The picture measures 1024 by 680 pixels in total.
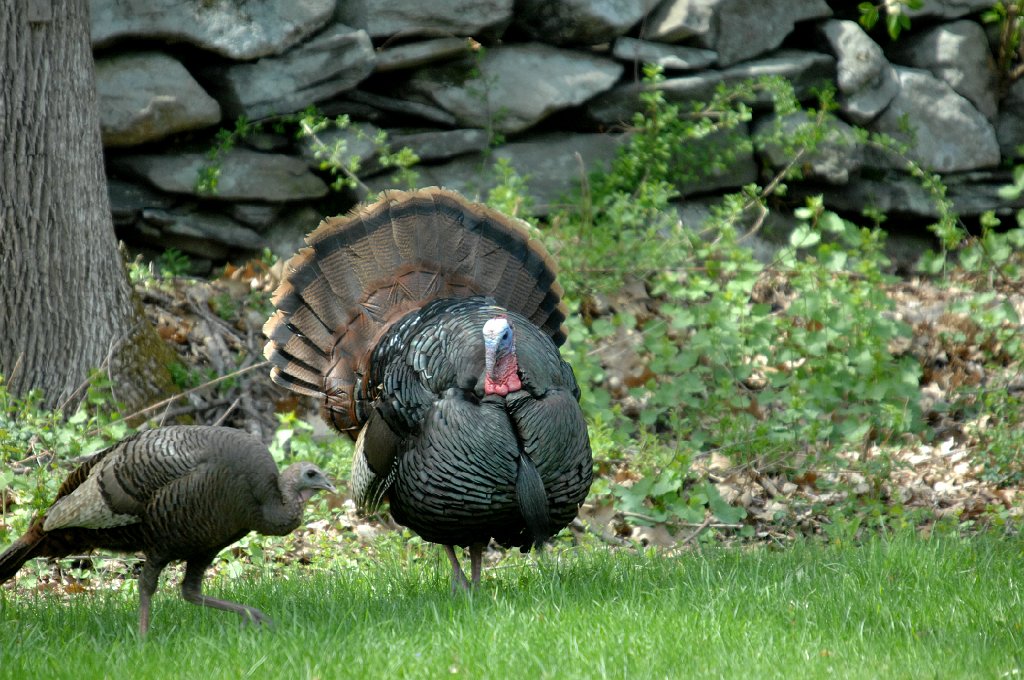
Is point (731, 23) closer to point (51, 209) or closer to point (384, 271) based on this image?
point (384, 271)

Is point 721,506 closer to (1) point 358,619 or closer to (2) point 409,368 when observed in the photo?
(2) point 409,368

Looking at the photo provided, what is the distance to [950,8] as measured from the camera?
9672 mm

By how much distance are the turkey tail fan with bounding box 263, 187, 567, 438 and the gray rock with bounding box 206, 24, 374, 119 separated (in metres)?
2.65

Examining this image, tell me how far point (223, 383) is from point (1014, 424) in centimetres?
480

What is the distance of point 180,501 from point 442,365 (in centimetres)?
119

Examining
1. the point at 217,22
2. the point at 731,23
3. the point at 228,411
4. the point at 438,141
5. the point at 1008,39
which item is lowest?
the point at 228,411

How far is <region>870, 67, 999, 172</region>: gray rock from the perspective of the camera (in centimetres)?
957

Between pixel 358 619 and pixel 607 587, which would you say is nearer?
pixel 358 619

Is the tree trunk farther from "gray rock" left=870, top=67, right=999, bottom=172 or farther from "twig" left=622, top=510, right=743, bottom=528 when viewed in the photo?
"gray rock" left=870, top=67, right=999, bottom=172

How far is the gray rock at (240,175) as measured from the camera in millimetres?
7941

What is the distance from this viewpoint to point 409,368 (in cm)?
495

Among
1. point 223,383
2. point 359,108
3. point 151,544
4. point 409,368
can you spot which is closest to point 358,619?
point 151,544

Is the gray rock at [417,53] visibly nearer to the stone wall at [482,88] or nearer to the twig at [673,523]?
the stone wall at [482,88]

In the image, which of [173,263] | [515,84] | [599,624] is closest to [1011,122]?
[515,84]
